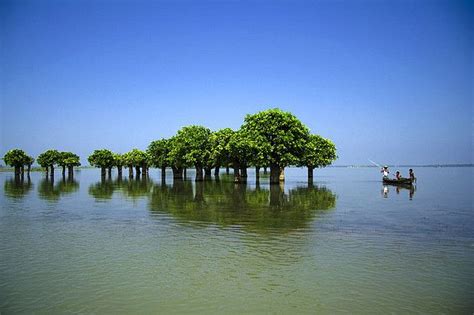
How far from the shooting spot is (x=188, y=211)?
1136 inches

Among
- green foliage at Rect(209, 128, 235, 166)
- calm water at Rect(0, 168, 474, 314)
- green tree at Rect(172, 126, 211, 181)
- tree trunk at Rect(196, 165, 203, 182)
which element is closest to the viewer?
calm water at Rect(0, 168, 474, 314)

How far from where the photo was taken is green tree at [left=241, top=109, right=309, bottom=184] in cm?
6056

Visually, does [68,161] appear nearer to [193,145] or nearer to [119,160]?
[119,160]

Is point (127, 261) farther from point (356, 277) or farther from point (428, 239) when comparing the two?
point (428, 239)

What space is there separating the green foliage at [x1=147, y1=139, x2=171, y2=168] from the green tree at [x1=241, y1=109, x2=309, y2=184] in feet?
108

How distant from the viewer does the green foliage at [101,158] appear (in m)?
120

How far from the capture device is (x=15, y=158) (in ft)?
391

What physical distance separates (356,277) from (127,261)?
27.6ft

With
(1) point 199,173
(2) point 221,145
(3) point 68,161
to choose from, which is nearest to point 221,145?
(2) point 221,145

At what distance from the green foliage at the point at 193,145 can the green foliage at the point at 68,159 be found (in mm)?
56376

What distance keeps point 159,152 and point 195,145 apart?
Answer: 20.3 meters

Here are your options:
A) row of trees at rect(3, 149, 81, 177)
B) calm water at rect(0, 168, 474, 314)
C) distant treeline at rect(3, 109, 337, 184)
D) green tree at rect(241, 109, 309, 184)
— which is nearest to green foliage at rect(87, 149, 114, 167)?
row of trees at rect(3, 149, 81, 177)

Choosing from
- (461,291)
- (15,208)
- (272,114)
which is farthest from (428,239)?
(272,114)

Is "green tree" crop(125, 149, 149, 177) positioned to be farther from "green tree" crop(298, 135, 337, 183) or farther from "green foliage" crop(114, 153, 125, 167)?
"green tree" crop(298, 135, 337, 183)
